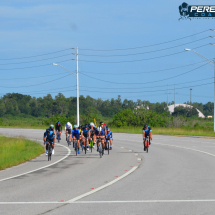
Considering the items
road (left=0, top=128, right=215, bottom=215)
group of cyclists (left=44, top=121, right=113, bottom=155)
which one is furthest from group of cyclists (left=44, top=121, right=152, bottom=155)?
road (left=0, top=128, right=215, bottom=215)

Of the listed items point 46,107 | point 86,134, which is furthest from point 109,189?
point 46,107

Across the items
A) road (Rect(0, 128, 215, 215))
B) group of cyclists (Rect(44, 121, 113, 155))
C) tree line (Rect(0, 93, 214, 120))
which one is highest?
→ tree line (Rect(0, 93, 214, 120))

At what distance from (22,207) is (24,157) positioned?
37.6 feet

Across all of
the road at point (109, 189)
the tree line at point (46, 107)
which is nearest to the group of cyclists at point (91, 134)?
the road at point (109, 189)

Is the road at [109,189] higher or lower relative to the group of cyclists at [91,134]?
lower

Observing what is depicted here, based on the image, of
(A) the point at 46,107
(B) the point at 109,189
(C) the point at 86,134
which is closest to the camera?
(B) the point at 109,189

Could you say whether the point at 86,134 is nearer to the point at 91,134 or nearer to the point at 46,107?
the point at 91,134

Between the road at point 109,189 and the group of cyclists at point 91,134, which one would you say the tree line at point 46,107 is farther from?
the road at point 109,189

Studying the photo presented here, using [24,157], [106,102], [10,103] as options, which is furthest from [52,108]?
[24,157]

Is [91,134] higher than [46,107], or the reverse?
[46,107]

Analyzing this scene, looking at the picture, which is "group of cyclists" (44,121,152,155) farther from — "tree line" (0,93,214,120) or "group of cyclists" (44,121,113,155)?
"tree line" (0,93,214,120)

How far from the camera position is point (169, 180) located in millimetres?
11789

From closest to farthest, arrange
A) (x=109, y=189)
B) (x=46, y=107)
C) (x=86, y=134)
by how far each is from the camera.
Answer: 1. (x=109, y=189)
2. (x=86, y=134)
3. (x=46, y=107)

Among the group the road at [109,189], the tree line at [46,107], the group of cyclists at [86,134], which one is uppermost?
the tree line at [46,107]
